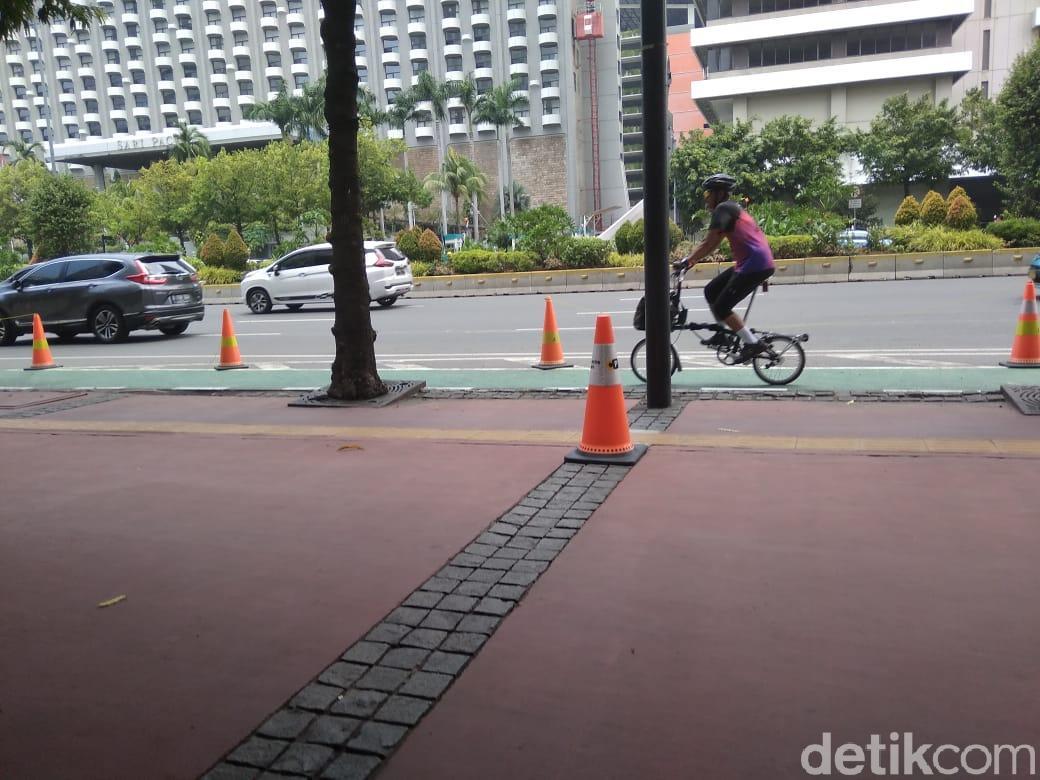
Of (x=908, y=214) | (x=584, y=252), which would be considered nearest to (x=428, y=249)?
(x=584, y=252)

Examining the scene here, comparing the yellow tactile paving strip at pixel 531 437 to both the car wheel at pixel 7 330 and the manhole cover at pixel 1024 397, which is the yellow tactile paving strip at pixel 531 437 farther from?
the car wheel at pixel 7 330

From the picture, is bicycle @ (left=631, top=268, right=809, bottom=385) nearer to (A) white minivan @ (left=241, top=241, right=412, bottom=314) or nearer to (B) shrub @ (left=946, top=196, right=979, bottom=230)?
(A) white minivan @ (left=241, top=241, right=412, bottom=314)

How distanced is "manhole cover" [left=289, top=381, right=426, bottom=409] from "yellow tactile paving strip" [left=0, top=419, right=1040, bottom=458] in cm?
87

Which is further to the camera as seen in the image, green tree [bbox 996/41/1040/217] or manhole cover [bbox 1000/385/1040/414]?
green tree [bbox 996/41/1040/217]

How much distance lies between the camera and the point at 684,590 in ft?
Answer: 12.5

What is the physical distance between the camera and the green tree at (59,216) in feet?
134

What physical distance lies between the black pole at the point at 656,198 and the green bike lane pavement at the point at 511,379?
142 cm

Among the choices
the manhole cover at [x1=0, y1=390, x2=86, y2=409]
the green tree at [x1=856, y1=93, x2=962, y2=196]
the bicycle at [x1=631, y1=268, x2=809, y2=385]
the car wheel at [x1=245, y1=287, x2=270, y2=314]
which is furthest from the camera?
the green tree at [x1=856, y1=93, x2=962, y2=196]

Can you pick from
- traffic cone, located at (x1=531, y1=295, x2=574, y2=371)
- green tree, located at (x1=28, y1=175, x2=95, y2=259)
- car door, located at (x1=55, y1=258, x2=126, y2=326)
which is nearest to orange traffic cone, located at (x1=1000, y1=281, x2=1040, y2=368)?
traffic cone, located at (x1=531, y1=295, x2=574, y2=371)

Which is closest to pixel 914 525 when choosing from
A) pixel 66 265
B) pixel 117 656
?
pixel 117 656

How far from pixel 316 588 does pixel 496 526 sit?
1091mm

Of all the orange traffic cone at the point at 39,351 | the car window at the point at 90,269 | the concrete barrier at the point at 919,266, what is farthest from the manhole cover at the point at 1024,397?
the concrete barrier at the point at 919,266

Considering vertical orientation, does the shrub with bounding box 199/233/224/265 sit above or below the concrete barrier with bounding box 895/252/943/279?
above

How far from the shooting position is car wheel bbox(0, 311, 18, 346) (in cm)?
1694
